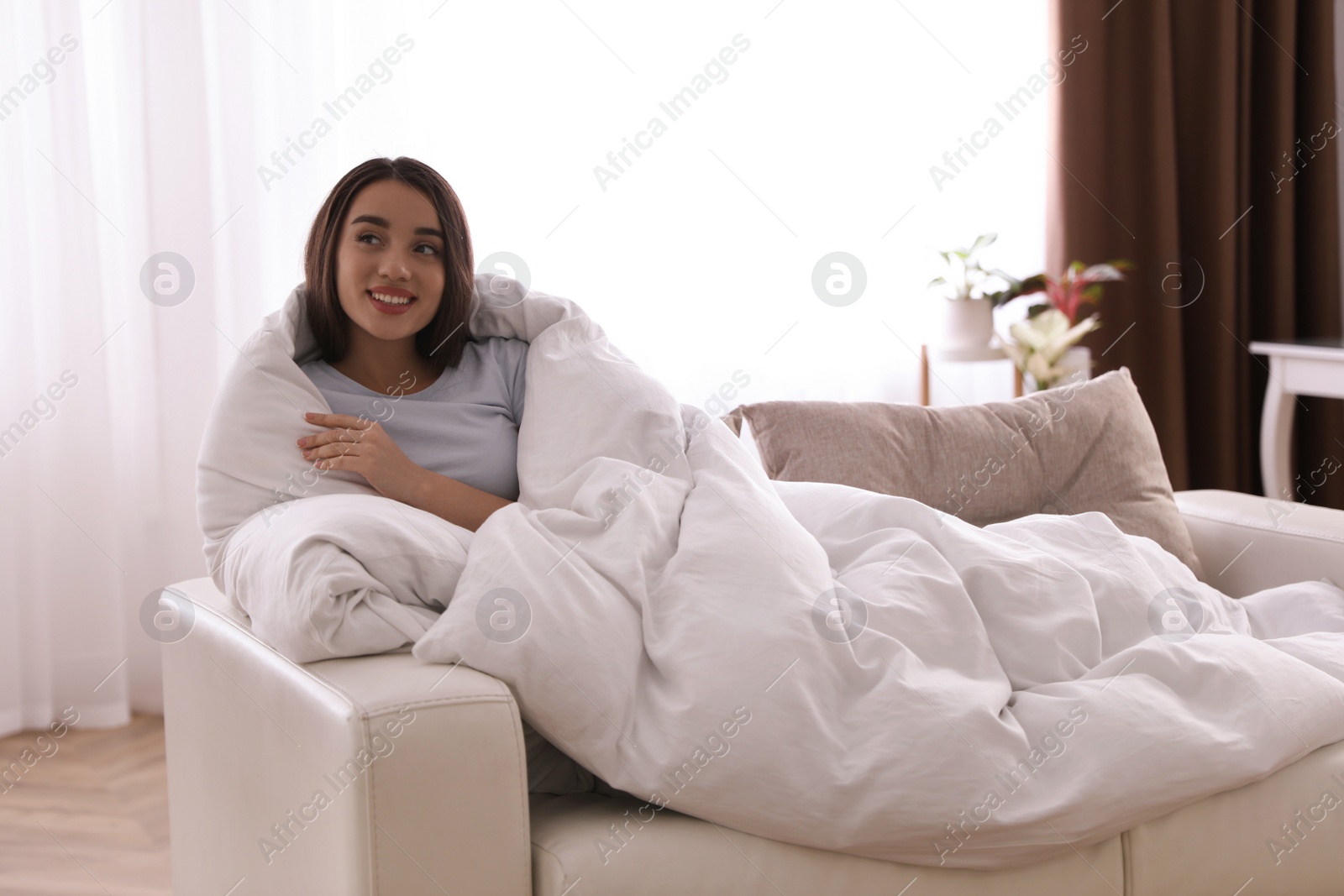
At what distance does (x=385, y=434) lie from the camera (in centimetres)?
136

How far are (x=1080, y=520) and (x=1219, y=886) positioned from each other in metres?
0.49

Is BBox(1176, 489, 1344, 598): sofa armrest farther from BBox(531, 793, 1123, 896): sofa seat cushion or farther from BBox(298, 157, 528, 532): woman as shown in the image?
BBox(298, 157, 528, 532): woman

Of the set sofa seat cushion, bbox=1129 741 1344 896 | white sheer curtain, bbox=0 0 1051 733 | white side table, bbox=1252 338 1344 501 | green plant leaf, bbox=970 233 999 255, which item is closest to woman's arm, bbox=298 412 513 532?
sofa seat cushion, bbox=1129 741 1344 896

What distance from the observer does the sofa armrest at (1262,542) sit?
1.67 metres

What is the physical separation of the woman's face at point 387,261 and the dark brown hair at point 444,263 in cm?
1

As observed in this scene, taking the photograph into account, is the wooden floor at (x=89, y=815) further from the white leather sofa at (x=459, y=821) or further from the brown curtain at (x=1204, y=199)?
the brown curtain at (x=1204, y=199)

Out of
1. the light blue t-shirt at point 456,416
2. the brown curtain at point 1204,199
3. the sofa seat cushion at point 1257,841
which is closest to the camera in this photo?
the sofa seat cushion at point 1257,841

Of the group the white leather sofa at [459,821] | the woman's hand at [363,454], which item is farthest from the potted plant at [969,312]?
the woman's hand at [363,454]

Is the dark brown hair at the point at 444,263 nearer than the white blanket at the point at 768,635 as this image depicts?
No

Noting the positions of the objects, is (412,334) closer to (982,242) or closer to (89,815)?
(89,815)

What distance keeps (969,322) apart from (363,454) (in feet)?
6.17

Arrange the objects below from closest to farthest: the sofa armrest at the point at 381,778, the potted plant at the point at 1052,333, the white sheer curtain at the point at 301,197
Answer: the sofa armrest at the point at 381,778
the white sheer curtain at the point at 301,197
the potted plant at the point at 1052,333

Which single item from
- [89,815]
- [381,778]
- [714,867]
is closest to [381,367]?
[381,778]

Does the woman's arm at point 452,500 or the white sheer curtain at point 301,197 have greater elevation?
the white sheer curtain at point 301,197
